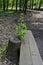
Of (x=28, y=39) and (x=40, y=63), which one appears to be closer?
(x=40, y=63)

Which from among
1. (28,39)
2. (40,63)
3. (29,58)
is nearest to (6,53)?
(28,39)

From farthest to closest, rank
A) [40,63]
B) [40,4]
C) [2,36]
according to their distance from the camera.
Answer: [40,4] → [2,36] → [40,63]

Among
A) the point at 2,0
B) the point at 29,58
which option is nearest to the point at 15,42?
the point at 29,58

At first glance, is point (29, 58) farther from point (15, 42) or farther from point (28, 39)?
point (28, 39)

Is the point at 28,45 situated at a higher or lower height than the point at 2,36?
higher

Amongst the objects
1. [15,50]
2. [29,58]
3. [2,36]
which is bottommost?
[2,36]

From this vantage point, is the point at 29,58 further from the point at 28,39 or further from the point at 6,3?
the point at 6,3

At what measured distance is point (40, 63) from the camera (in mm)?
2859

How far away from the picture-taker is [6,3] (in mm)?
14938

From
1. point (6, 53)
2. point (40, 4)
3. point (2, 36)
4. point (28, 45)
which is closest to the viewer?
point (28, 45)

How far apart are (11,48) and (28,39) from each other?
476mm

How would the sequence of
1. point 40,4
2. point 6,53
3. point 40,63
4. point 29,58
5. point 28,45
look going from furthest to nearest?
point 40,4
point 6,53
point 28,45
point 29,58
point 40,63

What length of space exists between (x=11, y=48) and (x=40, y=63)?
128 centimetres

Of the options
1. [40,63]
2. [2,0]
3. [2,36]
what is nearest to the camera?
[40,63]
